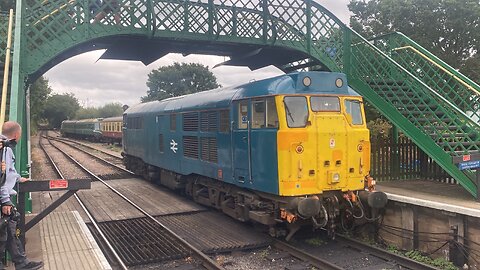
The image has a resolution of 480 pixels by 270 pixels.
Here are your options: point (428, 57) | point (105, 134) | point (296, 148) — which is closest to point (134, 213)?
point (296, 148)

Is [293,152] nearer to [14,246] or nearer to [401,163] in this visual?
[14,246]

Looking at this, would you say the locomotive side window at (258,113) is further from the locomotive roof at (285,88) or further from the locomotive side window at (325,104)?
the locomotive side window at (325,104)

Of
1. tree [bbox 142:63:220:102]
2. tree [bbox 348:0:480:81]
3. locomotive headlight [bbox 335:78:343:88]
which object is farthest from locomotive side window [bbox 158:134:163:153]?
tree [bbox 142:63:220:102]

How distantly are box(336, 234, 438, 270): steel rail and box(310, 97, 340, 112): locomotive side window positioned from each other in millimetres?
2630

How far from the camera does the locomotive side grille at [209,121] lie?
10.0 metres

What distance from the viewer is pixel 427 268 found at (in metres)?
6.84

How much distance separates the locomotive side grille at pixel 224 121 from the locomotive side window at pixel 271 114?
149cm

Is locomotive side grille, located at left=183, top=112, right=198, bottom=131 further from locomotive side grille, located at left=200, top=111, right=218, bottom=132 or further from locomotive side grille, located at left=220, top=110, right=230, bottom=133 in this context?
locomotive side grille, located at left=220, top=110, right=230, bottom=133

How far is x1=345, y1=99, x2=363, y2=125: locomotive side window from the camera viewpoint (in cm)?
859

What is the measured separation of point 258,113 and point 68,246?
410 centimetres

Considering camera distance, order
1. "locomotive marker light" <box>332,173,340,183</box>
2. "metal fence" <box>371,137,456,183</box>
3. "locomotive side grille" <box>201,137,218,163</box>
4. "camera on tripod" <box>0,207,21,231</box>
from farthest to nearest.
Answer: "metal fence" <box>371,137,456,183</box>, "locomotive side grille" <box>201,137,218,163</box>, "locomotive marker light" <box>332,173,340,183</box>, "camera on tripod" <box>0,207,21,231</box>

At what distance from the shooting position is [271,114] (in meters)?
8.02

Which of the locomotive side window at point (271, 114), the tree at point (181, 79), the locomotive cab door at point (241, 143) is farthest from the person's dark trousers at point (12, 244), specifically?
the tree at point (181, 79)

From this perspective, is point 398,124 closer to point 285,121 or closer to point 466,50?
point 285,121
